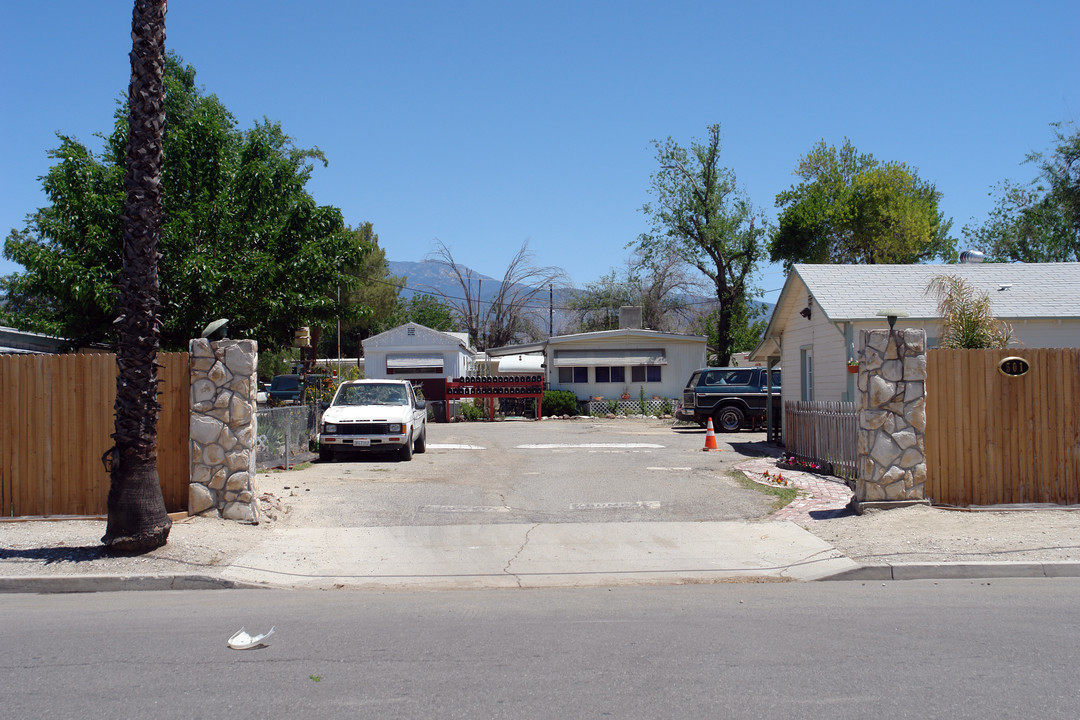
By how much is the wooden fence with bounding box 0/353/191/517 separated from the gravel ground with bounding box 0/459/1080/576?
0.28m

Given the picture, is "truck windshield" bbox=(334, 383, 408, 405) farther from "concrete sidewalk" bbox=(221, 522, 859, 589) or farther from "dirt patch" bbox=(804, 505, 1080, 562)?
"dirt patch" bbox=(804, 505, 1080, 562)

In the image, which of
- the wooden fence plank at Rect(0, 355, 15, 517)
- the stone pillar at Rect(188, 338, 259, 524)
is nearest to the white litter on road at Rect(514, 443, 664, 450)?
the stone pillar at Rect(188, 338, 259, 524)

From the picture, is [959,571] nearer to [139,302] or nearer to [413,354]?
[139,302]

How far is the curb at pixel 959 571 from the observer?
25.7 ft

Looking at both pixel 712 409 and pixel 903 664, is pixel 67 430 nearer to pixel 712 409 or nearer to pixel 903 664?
pixel 903 664

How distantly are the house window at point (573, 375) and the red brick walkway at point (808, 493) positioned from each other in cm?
1976

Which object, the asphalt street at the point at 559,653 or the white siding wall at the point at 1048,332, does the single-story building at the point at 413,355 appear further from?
the asphalt street at the point at 559,653

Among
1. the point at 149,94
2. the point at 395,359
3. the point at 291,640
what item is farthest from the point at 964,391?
the point at 395,359

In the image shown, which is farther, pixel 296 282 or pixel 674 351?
pixel 674 351

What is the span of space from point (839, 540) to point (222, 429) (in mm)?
6803

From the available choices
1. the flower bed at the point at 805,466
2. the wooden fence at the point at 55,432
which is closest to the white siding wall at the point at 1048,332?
the flower bed at the point at 805,466

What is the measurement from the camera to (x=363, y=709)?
4605mm

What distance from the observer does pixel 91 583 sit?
24.7ft

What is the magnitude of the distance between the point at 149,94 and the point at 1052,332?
58.5 feet
